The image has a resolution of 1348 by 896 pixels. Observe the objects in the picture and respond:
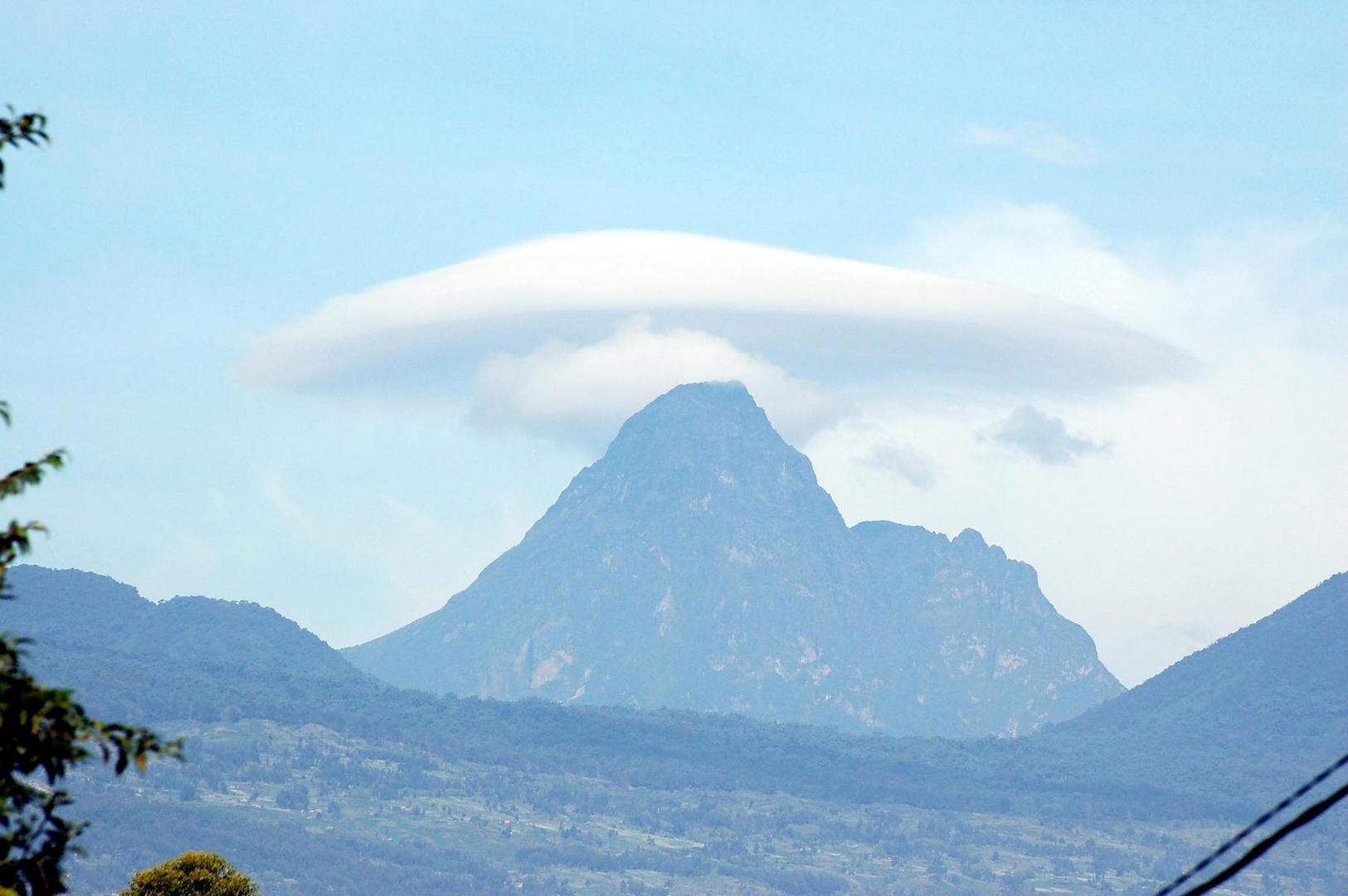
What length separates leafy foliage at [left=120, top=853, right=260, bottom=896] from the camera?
7238 cm

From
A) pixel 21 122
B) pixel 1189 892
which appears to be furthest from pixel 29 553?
pixel 1189 892

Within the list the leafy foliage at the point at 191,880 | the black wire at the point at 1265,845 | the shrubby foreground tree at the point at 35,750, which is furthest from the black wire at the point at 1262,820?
the leafy foliage at the point at 191,880

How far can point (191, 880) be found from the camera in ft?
239

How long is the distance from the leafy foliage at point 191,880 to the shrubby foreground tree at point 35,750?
50.7 meters

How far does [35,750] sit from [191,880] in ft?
175

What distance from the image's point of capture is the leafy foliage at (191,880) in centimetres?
7238

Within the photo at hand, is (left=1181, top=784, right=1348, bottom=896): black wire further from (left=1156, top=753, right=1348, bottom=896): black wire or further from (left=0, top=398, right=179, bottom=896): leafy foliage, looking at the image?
(left=0, top=398, right=179, bottom=896): leafy foliage

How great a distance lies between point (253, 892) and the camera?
254ft

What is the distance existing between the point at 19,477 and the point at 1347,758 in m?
15.7

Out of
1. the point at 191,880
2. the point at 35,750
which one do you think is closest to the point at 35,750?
the point at 35,750

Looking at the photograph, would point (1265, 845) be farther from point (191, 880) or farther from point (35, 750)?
point (191, 880)

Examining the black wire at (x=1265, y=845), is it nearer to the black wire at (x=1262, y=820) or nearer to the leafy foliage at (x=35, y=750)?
the black wire at (x=1262, y=820)

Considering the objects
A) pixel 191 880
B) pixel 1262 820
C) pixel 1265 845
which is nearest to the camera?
pixel 1265 845

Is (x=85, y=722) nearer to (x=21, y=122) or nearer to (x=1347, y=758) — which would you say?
(x=21, y=122)
